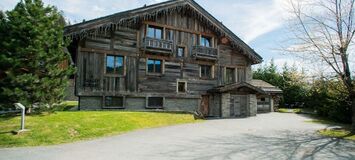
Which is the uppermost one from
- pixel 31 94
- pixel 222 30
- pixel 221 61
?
pixel 222 30

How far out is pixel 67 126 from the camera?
619 inches

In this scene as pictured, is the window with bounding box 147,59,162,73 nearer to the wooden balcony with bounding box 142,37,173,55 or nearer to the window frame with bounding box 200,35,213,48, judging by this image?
the wooden balcony with bounding box 142,37,173,55

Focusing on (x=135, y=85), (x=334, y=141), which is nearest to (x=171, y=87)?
(x=135, y=85)

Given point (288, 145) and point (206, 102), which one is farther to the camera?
point (206, 102)

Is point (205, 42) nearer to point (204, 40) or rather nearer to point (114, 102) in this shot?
point (204, 40)

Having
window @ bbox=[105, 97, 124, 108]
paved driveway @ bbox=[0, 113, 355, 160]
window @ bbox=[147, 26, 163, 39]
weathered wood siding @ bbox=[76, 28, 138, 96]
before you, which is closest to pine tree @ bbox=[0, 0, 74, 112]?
paved driveway @ bbox=[0, 113, 355, 160]

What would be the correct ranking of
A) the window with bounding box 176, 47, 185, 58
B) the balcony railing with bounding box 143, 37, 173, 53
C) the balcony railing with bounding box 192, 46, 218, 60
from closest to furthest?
the balcony railing with bounding box 143, 37, 173, 53, the window with bounding box 176, 47, 185, 58, the balcony railing with bounding box 192, 46, 218, 60

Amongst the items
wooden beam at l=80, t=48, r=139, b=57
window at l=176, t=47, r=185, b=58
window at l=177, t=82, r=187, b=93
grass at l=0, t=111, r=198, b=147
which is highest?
window at l=176, t=47, r=185, b=58

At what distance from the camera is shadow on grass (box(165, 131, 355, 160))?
37.2ft

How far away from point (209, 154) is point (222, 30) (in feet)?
68.5

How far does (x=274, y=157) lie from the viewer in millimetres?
11148

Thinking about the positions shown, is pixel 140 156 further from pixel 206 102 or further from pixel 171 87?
pixel 206 102

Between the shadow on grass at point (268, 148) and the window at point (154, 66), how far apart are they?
42.0ft

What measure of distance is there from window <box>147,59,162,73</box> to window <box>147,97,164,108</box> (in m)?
2.35
